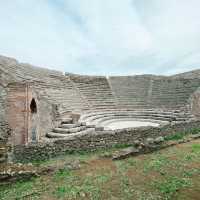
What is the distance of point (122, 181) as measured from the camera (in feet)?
17.0

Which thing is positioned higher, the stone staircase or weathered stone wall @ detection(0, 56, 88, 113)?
weathered stone wall @ detection(0, 56, 88, 113)

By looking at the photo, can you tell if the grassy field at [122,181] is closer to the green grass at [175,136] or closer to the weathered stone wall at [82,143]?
the weathered stone wall at [82,143]

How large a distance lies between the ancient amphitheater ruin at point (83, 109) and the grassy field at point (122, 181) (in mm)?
1855

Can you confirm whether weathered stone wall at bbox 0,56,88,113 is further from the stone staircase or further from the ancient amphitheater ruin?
the stone staircase

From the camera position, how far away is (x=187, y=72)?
25.7 metres

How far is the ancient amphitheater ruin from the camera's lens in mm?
8820

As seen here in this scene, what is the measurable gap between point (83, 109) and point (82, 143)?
35.0 feet

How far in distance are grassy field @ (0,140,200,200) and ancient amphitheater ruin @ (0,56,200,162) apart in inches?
73.0

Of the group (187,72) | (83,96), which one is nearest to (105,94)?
(83,96)

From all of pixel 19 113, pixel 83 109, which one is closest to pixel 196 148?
Result: pixel 19 113

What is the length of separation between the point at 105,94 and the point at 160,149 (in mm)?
15824

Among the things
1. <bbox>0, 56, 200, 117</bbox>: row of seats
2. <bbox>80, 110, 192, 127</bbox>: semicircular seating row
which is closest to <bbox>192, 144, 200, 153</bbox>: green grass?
<bbox>80, 110, 192, 127</bbox>: semicircular seating row

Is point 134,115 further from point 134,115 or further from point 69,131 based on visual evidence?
point 69,131

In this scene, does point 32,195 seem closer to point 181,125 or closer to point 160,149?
point 160,149
